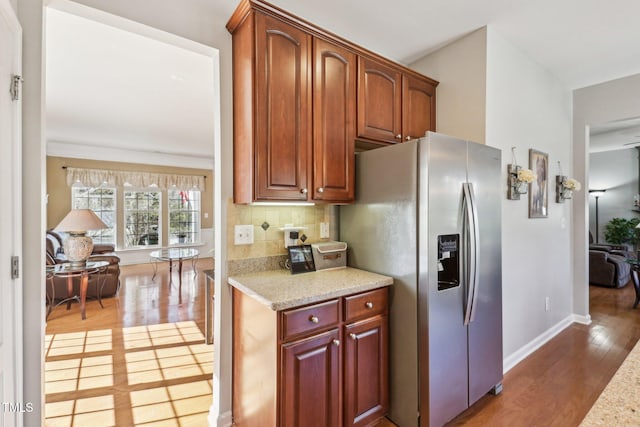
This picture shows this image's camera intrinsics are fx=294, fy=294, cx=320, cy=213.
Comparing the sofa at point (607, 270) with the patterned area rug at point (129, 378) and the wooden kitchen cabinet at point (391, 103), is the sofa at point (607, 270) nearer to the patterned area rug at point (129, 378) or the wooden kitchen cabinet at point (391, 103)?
the wooden kitchen cabinet at point (391, 103)

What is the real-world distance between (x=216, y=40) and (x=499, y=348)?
9.30 feet

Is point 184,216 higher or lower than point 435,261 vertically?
higher

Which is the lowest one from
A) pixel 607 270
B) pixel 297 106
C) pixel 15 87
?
pixel 607 270

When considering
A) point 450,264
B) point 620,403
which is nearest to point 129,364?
point 450,264

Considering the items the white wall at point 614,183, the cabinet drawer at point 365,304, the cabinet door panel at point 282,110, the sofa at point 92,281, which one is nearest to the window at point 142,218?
the sofa at point 92,281

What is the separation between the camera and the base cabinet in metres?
1.40

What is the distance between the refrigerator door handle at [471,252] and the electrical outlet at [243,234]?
1392 mm

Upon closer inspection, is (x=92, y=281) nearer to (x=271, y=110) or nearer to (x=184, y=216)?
(x=184, y=216)

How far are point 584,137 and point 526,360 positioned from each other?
267 cm

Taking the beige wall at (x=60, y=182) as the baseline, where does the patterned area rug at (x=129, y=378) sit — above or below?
below

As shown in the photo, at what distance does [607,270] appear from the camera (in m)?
4.95

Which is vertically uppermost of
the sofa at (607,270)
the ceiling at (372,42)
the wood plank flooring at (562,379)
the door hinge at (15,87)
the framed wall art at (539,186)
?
the ceiling at (372,42)

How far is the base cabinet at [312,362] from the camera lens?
4.59 feet

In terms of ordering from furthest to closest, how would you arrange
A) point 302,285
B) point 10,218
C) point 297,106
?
point 297,106 → point 302,285 → point 10,218
